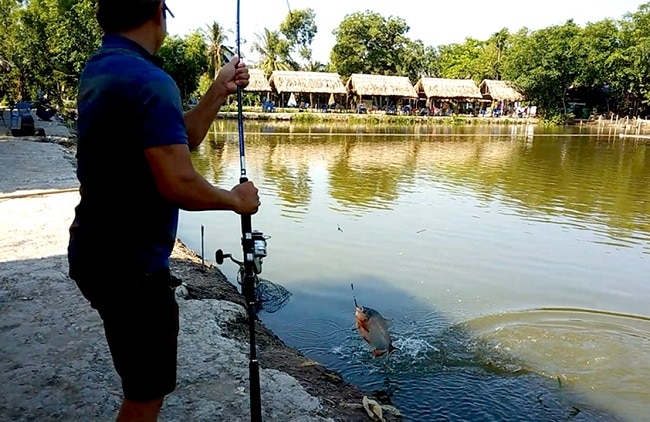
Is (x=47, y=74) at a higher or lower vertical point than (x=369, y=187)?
higher

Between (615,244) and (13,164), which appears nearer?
(615,244)

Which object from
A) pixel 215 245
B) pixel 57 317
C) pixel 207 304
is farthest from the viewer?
pixel 215 245

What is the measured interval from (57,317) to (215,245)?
5.00 meters

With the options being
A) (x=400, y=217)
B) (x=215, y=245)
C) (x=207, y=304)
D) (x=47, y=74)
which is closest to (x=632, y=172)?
(x=400, y=217)

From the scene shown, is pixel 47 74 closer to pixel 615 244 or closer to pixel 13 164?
pixel 13 164

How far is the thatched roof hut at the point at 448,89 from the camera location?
5503 centimetres

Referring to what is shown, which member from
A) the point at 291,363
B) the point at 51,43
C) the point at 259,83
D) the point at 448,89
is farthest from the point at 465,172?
the point at 448,89

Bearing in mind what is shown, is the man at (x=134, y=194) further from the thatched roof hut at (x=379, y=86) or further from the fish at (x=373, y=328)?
the thatched roof hut at (x=379, y=86)

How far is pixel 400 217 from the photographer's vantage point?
1196cm

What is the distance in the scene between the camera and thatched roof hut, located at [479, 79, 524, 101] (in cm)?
5744

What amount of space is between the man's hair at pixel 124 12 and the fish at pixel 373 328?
364 centimetres

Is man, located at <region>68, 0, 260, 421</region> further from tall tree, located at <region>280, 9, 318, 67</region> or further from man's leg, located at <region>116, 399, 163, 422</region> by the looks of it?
tall tree, located at <region>280, 9, 318, 67</region>

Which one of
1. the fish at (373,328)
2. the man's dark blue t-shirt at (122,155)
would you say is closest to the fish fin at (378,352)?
the fish at (373,328)

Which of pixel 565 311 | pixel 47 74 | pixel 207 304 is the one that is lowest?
pixel 565 311
